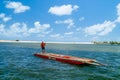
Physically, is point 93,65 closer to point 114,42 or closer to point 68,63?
point 68,63

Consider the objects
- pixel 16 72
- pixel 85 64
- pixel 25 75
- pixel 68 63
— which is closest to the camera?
pixel 25 75

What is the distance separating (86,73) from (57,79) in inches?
159

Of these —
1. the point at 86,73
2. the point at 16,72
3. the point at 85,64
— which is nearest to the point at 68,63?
the point at 85,64

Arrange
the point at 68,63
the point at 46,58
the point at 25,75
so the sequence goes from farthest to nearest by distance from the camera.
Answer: the point at 46,58 → the point at 68,63 → the point at 25,75

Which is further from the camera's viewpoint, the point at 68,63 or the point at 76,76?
the point at 68,63

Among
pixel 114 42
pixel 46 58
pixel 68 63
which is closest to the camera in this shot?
pixel 68 63

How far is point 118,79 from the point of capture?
18969 millimetres

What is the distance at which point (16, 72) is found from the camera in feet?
69.2

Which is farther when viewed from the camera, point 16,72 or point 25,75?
point 16,72

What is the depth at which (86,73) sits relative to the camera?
21266mm

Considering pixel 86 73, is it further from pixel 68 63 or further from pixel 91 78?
pixel 68 63

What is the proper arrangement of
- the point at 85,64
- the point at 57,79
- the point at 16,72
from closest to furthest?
the point at 57,79, the point at 16,72, the point at 85,64

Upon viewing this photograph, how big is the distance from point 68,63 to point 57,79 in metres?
8.95

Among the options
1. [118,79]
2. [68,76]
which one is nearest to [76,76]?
[68,76]
